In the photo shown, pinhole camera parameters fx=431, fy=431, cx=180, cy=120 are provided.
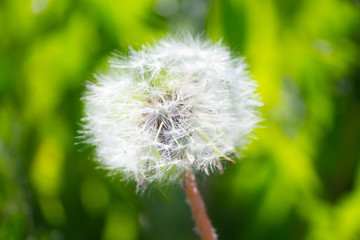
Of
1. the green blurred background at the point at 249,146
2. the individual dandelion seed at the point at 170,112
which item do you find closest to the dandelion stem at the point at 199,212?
the individual dandelion seed at the point at 170,112

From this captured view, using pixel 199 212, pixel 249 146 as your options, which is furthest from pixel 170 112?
pixel 249 146

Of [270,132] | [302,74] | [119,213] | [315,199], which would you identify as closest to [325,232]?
[315,199]

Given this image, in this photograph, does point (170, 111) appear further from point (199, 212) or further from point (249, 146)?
point (249, 146)

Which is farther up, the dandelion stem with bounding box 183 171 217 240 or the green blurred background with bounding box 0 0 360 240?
the green blurred background with bounding box 0 0 360 240

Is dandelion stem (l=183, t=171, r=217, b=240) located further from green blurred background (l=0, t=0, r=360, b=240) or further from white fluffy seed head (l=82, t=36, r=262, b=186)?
green blurred background (l=0, t=0, r=360, b=240)

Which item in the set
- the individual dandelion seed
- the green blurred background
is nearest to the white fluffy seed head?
the individual dandelion seed

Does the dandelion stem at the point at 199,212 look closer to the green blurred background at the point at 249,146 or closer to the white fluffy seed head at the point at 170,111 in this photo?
the white fluffy seed head at the point at 170,111

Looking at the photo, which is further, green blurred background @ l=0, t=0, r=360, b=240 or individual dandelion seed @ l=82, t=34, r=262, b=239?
green blurred background @ l=0, t=0, r=360, b=240
